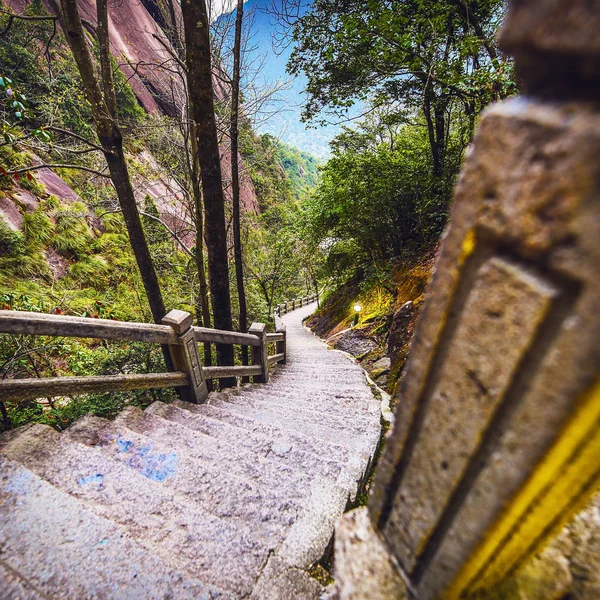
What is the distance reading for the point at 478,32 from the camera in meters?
4.72

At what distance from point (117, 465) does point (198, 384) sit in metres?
1.19

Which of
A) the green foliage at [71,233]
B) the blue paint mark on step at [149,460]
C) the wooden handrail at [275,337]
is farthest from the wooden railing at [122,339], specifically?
the green foliage at [71,233]

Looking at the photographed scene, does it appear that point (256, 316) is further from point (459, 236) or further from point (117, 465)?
point (459, 236)

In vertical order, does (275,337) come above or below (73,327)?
below

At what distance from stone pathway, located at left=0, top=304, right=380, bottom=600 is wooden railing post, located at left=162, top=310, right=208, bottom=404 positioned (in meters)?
0.31

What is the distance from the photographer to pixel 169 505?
58.4 inches

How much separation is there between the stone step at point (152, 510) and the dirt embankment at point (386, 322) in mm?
2973

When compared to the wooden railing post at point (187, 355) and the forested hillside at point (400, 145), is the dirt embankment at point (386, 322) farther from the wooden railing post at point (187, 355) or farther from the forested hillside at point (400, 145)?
the wooden railing post at point (187, 355)

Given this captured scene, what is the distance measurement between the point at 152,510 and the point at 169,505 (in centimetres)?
8

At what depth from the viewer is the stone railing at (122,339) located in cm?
170

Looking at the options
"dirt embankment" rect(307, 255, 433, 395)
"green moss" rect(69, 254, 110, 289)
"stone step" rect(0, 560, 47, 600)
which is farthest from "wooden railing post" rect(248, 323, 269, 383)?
"green moss" rect(69, 254, 110, 289)

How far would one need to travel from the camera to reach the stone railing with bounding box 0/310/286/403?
1695 mm

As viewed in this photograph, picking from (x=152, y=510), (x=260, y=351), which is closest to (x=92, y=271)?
(x=260, y=351)

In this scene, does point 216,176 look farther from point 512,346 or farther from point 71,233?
point 71,233
